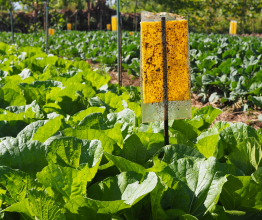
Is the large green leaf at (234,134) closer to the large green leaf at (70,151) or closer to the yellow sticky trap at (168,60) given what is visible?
the yellow sticky trap at (168,60)

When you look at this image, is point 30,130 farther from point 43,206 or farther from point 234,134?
point 234,134

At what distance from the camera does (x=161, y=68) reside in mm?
1297

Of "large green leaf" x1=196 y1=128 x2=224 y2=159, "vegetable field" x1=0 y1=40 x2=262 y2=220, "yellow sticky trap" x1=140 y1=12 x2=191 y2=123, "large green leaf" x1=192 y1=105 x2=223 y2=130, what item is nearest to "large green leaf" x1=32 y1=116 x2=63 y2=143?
"vegetable field" x1=0 y1=40 x2=262 y2=220

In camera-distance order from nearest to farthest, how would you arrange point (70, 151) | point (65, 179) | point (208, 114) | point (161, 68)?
point (65, 179) < point (70, 151) < point (161, 68) < point (208, 114)

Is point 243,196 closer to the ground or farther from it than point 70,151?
closer to the ground

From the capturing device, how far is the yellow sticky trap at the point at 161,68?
1.27 metres

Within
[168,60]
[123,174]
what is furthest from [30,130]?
[168,60]

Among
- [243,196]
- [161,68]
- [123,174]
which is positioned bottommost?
[243,196]

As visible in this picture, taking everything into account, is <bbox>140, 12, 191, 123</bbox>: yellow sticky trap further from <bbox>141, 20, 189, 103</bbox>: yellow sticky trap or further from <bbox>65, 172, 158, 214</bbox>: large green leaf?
<bbox>65, 172, 158, 214</bbox>: large green leaf

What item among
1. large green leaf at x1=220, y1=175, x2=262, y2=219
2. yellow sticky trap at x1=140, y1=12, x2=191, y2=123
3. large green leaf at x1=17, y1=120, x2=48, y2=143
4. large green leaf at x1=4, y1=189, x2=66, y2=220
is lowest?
large green leaf at x1=220, y1=175, x2=262, y2=219

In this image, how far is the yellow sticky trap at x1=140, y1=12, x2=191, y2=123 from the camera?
1270 mm

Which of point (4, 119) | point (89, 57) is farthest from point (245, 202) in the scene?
point (89, 57)

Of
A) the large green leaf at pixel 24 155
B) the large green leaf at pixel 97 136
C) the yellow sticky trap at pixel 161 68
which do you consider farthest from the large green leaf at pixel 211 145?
the large green leaf at pixel 24 155

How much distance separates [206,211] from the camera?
102 cm
